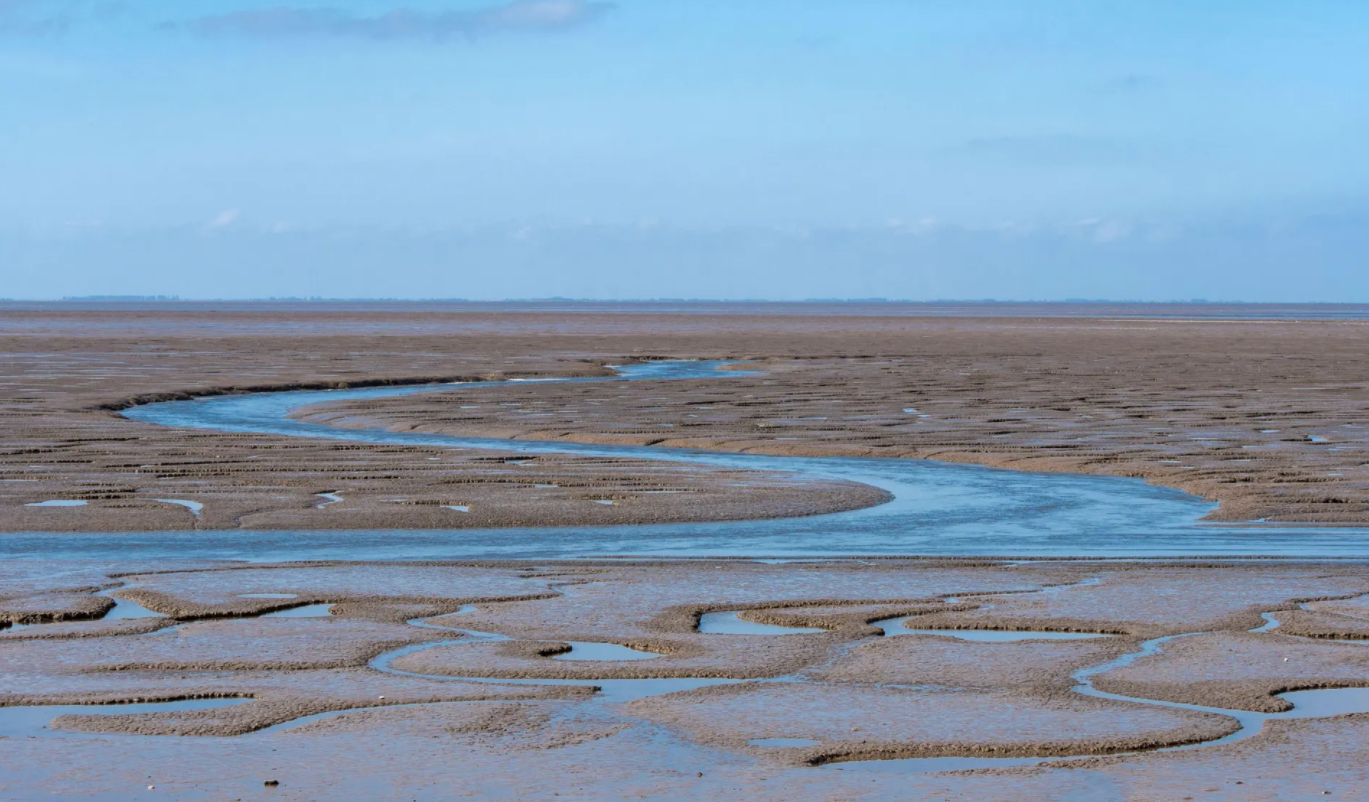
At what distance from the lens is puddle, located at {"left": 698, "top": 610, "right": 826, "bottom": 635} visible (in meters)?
8.13

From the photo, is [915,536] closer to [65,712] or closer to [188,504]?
[188,504]

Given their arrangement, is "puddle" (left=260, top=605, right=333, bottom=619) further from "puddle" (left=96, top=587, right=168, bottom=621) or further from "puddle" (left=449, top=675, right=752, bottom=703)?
"puddle" (left=449, top=675, right=752, bottom=703)

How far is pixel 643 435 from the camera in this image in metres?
19.5

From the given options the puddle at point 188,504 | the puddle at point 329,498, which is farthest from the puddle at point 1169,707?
the puddle at point 188,504

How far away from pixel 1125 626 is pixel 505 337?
5330cm

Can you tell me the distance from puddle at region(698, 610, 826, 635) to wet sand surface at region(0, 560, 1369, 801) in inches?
3.1

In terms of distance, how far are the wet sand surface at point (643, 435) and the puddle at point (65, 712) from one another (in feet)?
18.3

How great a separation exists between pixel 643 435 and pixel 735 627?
11.3m

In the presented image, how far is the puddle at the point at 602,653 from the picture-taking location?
7.50 meters

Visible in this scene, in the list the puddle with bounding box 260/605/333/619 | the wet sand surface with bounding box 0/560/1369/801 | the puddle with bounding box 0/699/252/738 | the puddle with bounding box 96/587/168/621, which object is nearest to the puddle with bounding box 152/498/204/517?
the wet sand surface with bounding box 0/560/1369/801

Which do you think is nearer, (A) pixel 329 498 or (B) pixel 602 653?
(B) pixel 602 653

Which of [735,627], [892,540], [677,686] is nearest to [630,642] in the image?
[735,627]

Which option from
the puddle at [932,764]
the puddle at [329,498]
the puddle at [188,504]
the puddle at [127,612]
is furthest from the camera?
the puddle at [329,498]

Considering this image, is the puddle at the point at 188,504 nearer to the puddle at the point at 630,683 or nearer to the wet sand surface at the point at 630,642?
the wet sand surface at the point at 630,642
